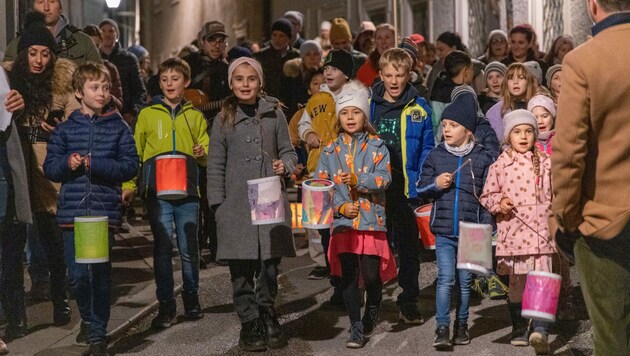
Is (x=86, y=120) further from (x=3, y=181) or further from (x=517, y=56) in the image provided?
(x=517, y=56)

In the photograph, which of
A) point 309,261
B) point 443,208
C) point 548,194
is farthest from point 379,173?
point 309,261

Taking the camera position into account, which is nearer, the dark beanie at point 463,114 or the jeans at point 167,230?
the dark beanie at point 463,114

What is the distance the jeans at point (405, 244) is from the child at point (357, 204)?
2.13ft

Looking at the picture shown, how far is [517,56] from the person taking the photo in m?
12.8

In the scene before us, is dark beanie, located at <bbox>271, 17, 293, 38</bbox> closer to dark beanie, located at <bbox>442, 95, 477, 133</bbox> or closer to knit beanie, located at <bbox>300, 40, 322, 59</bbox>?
knit beanie, located at <bbox>300, 40, 322, 59</bbox>

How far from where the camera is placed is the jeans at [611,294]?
16.7 ft

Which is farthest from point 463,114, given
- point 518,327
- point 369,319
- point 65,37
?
point 65,37

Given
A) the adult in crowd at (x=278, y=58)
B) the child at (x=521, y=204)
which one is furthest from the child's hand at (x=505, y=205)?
the adult in crowd at (x=278, y=58)

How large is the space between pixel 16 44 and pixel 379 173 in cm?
343

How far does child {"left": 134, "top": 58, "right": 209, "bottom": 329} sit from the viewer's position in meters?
9.16

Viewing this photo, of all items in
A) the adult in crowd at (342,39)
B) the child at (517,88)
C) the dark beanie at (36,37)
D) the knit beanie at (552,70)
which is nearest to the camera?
the dark beanie at (36,37)

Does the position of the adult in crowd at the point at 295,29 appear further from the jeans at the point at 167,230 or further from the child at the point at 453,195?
the child at the point at 453,195

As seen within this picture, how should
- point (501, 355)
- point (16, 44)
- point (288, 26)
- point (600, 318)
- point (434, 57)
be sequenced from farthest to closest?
point (434, 57), point (288, 26), point (16, 44), point (501, 355), point (600, 318)

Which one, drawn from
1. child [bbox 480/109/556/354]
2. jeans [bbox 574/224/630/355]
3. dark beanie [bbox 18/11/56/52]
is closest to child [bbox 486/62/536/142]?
child [bbox 480/109/556/354]
